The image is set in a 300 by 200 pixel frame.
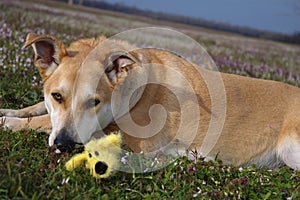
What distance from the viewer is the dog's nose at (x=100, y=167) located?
13.2ft

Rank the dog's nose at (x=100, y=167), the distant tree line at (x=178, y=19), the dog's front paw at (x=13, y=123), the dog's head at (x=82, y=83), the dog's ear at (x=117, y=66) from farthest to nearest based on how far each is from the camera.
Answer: the distant tree line at (x=178, y=19), the dog's front paw at (x=13, y=123), the dog's ear at (x=117, y=66), the dog's head at (x=82, y=83), the dog's nose at (x=100, y=167)

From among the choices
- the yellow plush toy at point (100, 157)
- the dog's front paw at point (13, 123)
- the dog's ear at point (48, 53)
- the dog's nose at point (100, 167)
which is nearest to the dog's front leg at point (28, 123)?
the dog's front paw at point (13, 123)

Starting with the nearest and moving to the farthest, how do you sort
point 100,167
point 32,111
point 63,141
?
point 100,167 < point 63,141 < point 32,111

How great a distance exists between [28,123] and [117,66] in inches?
52.4

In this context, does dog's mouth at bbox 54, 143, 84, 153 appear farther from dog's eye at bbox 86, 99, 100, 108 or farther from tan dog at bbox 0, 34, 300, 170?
dog's eye at bbox 86, 99, 100, 108

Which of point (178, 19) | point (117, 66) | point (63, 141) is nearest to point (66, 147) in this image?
point (63, 141)

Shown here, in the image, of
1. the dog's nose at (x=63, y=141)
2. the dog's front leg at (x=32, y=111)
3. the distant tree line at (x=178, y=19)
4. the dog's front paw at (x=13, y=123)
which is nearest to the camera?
the dog's nose at (x=63, y=141)

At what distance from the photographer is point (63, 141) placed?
14.2ft

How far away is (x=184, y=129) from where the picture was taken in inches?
216

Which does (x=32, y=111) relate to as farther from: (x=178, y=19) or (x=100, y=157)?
(x=178, y=19)

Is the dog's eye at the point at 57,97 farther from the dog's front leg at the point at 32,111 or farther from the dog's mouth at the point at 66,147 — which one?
the dog's front leg at the point at 32,111

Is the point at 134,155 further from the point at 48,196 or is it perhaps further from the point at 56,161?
the point at 48,196

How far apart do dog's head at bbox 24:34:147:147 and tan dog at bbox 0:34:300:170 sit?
12mm

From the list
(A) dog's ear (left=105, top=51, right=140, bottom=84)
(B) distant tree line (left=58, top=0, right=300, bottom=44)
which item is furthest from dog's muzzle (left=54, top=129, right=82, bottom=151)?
(B) distant tree line (left=58, top=0, right=300, bottom=44)
